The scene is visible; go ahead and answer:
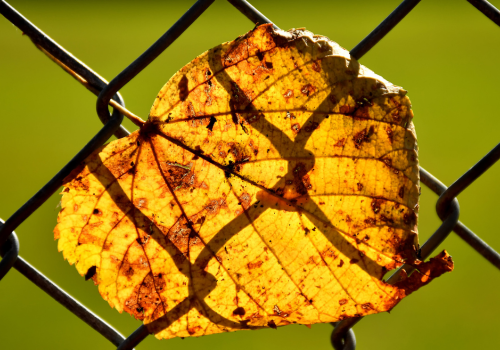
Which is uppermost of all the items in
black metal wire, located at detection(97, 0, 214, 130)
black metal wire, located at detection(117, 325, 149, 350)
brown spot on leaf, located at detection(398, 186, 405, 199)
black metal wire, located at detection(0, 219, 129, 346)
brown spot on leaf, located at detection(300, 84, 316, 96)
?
brown spot on leaf, located at detection(300, 84, 316, 96)

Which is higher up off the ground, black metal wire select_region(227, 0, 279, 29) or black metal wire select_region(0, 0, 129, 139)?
black metal wire select_region(227, 0, 279, 29)

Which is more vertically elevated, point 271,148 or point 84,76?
point 271,148

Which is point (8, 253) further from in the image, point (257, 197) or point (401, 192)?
point (401, 192)

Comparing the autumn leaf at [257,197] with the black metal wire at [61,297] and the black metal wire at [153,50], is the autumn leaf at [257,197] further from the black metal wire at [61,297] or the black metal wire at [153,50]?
the black metal wire at [61,297]

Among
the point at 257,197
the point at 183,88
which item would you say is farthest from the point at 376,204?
the point at 183,88

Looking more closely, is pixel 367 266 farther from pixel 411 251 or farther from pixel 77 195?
pixel 77 195

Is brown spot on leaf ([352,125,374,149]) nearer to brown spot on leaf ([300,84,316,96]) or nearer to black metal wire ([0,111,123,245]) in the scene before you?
brown spot on leaf ([300,84,316,96])

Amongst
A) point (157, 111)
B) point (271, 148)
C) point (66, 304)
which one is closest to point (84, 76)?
point (157, 111)

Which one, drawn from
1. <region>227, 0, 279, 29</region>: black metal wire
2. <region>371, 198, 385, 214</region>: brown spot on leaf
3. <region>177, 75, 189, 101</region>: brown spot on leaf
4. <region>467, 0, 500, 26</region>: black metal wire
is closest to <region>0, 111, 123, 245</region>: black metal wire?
<region>177, 75, 189, 101</region>: brown spot on leaf

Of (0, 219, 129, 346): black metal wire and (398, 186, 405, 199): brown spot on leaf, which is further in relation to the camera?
(0, 219, 129, 346): black metal wire
